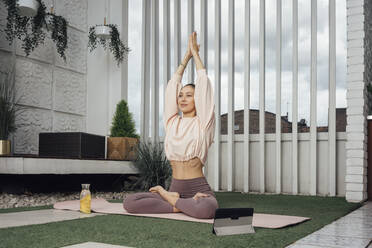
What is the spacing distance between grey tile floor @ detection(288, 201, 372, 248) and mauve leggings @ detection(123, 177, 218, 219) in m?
0.75

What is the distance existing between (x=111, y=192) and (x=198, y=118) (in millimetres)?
2414

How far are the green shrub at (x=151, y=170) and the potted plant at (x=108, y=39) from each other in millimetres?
1653

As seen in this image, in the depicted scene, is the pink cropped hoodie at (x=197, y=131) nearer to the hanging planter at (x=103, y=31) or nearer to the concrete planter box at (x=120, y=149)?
the concrete planter box at (x=120, y=149)

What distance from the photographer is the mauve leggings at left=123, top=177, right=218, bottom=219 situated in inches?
109

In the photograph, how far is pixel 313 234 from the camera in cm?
221

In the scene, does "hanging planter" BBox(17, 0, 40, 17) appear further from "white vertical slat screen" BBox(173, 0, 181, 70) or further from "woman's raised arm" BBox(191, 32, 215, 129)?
"woman's raised arm" BBox(191, 32, 215, 129)

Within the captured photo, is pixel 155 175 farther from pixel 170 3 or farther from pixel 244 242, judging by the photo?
pixel 244 242

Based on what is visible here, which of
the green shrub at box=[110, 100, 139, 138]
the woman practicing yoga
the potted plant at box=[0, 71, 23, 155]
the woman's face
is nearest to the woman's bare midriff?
the woman practicing yoga

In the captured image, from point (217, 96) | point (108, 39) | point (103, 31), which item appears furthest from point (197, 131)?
point (108, 39)

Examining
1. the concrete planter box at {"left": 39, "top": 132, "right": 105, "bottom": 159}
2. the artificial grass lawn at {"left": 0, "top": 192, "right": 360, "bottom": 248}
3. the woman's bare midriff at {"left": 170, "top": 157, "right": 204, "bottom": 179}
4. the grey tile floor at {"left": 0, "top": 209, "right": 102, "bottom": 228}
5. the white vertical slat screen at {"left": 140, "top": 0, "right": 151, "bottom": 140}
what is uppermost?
the white vertical slat screen at {"left": 140, "top": 0, "right": 151, "bottom": 140}

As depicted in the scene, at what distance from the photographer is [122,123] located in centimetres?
587

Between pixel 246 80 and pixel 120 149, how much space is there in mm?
1929

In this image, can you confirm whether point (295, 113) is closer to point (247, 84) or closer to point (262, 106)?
point (262, 106)

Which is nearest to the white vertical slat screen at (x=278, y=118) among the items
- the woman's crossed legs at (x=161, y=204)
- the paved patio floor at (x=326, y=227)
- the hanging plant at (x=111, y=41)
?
the paved patio floor at (x=326, y=227)
